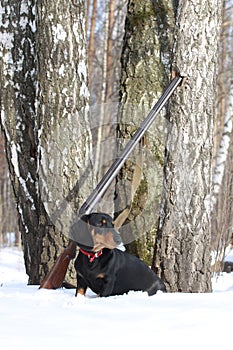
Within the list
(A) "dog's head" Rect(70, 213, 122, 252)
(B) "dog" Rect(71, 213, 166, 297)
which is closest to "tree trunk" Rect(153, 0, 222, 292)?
(B) "dog" Rect(71, 213, 166, 297)

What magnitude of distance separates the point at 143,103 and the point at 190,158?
1188 millimetres

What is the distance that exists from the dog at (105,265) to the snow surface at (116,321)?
0.41ft

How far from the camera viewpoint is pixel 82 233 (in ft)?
13.4

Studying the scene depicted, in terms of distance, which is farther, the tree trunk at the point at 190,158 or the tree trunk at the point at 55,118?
the tree trunk at the point at 55,118

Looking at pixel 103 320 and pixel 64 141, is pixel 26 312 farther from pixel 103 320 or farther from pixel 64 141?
pixel 64 141

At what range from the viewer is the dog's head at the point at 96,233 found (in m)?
3.96

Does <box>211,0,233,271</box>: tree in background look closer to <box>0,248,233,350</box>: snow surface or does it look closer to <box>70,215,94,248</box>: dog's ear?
<box>70,215,94,248</box>: dog's ear

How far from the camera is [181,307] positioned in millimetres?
3521

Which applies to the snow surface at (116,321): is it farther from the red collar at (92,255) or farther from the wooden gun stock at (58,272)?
the red collar at (92,255)

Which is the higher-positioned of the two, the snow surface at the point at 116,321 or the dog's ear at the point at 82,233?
the dog's ear at the point at 82,233

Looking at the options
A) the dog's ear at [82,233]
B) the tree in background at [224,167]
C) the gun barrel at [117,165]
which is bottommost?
the tree in background at [224,167]

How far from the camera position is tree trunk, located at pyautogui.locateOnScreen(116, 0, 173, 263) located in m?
5.52

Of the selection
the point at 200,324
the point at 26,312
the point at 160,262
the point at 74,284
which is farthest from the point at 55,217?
the point at 200,324

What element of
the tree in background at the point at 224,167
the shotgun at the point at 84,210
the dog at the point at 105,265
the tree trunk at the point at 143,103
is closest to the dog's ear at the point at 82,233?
the dog at the point at 105,265
